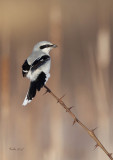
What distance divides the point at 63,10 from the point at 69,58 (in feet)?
0.70

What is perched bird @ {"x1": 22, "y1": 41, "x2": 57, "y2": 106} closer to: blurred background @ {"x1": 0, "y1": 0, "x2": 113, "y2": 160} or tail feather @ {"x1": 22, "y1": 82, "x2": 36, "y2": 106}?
tail feather @ {"x1": 22, "y1": 82, "x2": 36, "y2": 106}

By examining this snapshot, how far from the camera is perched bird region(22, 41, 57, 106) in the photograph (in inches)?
47.1

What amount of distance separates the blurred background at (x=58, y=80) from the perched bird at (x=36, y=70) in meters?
0.40

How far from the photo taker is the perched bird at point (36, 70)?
3.93 ft

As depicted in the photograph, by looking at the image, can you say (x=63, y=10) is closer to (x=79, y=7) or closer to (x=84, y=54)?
(x=79, y=7)

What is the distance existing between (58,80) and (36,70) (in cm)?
54

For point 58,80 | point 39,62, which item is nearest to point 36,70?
point 39,62

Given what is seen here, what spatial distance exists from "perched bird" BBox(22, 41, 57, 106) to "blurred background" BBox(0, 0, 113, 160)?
1.33 ft

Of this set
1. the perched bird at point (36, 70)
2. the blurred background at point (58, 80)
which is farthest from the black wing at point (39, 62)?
the blurred background at point (58, 80)

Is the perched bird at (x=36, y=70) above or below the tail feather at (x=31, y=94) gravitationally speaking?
above

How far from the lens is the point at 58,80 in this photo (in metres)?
1.79

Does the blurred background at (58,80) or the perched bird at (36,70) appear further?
the blurred background at (58,80)

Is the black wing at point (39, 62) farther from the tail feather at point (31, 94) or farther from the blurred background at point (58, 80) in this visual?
the blurred background at point (58, 80)

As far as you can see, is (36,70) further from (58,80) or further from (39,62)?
(58,80)
